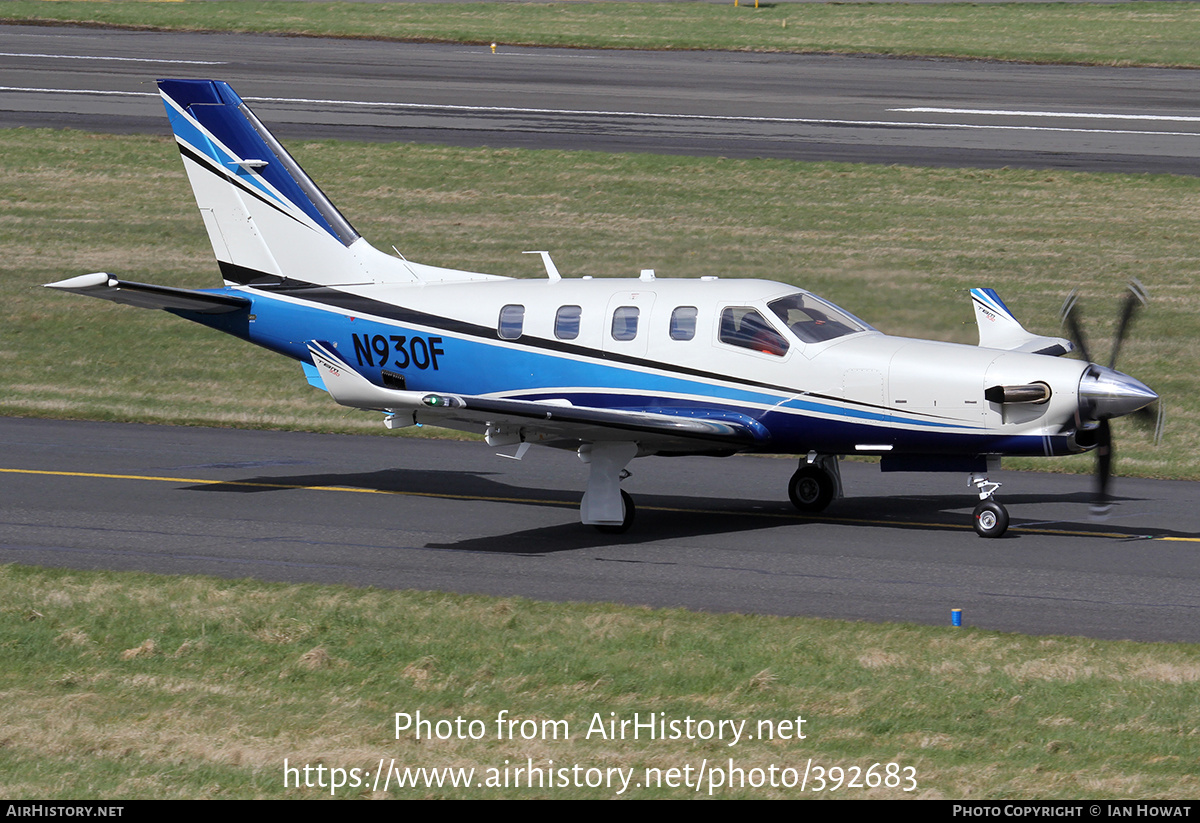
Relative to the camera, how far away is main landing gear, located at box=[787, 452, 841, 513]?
56.3ft

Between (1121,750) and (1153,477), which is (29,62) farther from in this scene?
(1121,750)

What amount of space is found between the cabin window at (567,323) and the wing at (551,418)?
0.84 metres

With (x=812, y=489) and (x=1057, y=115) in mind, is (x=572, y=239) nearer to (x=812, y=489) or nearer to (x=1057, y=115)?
(x=812, y=489)

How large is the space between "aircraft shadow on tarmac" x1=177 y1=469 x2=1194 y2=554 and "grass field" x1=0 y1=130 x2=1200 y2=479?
3.02 meters

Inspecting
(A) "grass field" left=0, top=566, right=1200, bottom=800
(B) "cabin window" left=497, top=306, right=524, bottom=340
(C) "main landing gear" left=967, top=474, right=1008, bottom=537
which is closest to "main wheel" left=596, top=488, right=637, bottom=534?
(B) "cabin window" left=497, top=306, right=524, bottom=340

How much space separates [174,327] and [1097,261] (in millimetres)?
18349

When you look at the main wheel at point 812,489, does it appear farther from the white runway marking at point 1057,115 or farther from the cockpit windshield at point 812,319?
the white runway marking at point 1057,115

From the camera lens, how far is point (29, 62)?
49219 millimetres

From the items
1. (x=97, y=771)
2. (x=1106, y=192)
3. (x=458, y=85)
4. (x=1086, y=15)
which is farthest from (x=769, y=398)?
(x=1086, y=15)

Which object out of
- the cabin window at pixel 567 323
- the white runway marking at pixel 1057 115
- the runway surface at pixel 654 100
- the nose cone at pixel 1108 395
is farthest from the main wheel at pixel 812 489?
the white runway marking at pixel 1057 115

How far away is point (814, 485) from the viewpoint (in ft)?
56.3

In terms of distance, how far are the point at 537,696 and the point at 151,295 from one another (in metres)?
8.79

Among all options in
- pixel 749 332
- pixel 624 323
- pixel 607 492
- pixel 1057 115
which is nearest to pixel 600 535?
pixel 607 492

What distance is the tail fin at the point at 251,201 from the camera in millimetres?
18656
